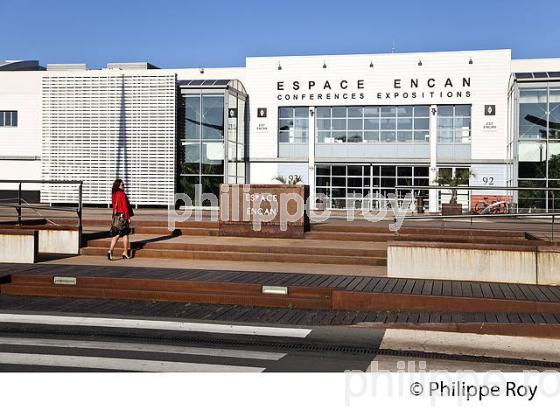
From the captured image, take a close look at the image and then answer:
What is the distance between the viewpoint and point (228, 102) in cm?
3584

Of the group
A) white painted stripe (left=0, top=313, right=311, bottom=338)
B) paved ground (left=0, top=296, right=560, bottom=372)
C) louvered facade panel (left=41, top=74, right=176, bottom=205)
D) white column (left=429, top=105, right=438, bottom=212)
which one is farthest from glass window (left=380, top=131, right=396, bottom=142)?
white painted stripe (left=0, top=313, right=311, bottom=338)

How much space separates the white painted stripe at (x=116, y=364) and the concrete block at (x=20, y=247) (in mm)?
6959

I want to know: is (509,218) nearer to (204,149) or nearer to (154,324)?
(154,324)

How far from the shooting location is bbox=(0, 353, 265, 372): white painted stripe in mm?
6270

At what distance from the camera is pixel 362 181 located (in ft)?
123

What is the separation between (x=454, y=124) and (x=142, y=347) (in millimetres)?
32167

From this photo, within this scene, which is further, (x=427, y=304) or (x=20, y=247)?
(x=20, y=247)

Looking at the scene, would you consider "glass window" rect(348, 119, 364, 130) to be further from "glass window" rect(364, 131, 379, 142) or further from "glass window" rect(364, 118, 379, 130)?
"glass window" rect(364, 131, 379, 142)

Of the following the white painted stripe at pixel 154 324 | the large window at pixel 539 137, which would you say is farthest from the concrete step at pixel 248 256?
the large window at pixel 539 137

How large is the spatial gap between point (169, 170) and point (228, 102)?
5.09 metres

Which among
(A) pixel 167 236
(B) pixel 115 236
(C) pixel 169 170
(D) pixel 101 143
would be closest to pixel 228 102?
(C) pixel 169 170

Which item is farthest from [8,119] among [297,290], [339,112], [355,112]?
[297,290]

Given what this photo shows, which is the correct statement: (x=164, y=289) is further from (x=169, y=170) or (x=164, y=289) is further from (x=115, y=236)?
(x=169, y=170)

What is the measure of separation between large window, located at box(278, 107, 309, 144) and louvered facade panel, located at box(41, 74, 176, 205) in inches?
273
